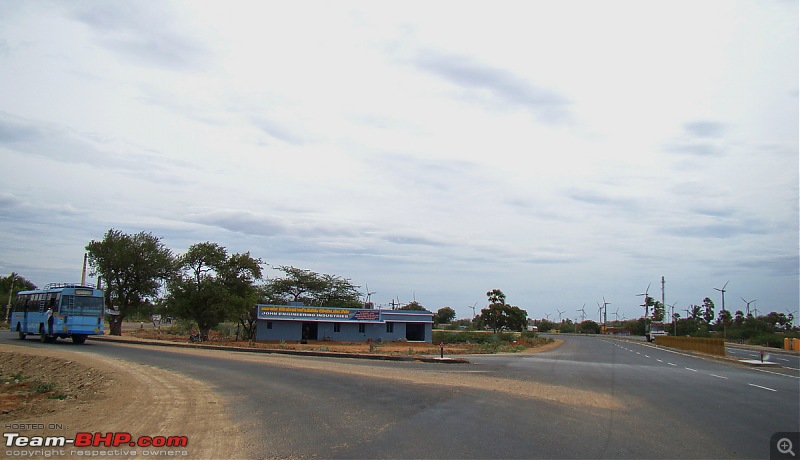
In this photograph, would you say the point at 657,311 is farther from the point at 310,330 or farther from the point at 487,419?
the point at 487,419

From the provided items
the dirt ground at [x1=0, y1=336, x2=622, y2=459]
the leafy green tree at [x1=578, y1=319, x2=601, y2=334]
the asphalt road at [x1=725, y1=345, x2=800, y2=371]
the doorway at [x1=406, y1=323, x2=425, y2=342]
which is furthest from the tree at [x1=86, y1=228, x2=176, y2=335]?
the leafy green tree at [x1=578, y1=319, x2=601, y2=334]

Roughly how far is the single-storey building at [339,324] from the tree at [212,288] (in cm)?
281

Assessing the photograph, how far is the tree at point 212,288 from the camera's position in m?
53.4

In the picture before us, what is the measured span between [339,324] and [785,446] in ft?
169

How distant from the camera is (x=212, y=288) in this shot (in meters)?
54.2

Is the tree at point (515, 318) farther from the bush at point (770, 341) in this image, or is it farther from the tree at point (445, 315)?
the tree at point (445, 315)

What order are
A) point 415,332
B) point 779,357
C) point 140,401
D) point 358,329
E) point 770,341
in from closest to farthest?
point 140,401 → point 779,357 → point 358,329 → point 415,332 → point 770,341

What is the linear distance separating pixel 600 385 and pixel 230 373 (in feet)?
41.7

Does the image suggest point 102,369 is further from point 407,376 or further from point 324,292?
point 324,292

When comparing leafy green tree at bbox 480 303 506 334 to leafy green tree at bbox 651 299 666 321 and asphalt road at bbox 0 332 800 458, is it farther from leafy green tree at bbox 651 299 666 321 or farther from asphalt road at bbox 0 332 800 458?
asphalt road at bbox 0 332 800 458

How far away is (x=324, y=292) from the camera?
8331 cm

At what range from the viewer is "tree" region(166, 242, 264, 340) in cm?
5344

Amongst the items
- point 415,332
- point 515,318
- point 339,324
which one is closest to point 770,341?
point 515,318

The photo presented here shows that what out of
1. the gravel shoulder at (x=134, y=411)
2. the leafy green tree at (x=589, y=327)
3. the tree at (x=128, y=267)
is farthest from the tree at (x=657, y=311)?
the gravel shoulder at (x=134, y=411)
